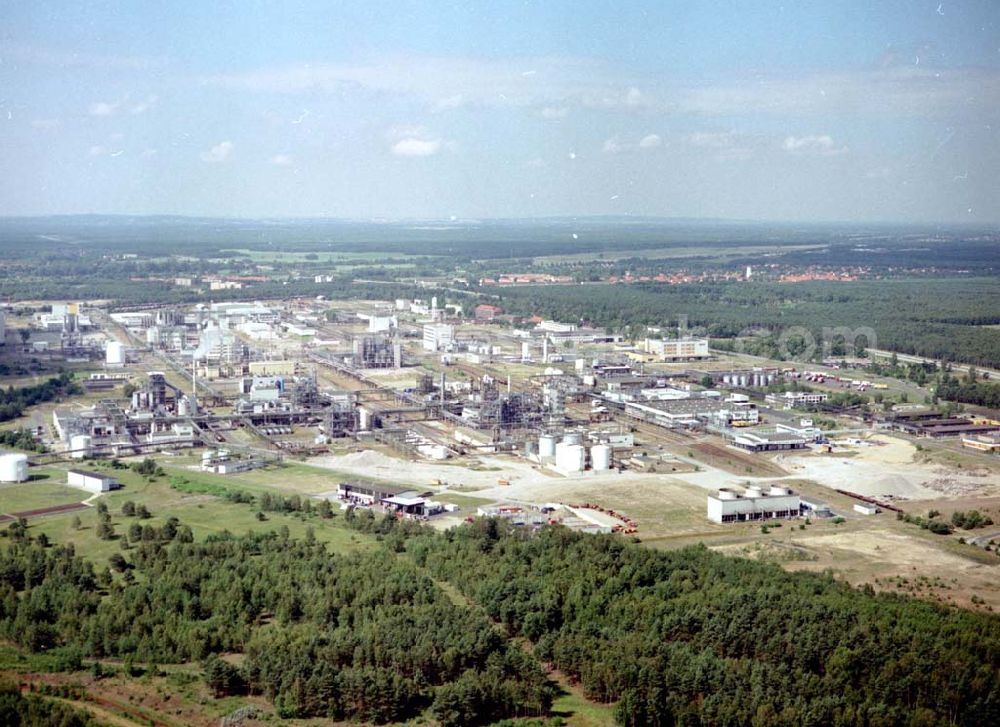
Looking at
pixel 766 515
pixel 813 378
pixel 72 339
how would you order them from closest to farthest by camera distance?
pixel 766 515 < pixel 813 378 < pixel 72 339

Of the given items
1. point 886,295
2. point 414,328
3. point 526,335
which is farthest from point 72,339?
point 886,295

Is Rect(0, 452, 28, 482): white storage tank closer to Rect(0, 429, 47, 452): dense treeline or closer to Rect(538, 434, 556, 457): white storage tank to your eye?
Rect(0, 429, 47, 452): dense treeline

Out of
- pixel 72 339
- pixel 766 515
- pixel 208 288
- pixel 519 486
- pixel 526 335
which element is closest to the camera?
pixel 766 515

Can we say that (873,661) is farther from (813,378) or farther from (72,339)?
(72,339)

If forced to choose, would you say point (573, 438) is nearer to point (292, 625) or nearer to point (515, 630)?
point (515, 630)

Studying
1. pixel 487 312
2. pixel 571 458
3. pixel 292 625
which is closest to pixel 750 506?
pixel 571 458

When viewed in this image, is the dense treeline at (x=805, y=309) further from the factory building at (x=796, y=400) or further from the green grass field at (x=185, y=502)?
the green grass field at (x=185, y=502)

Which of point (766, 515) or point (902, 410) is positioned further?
point (902, 410)
